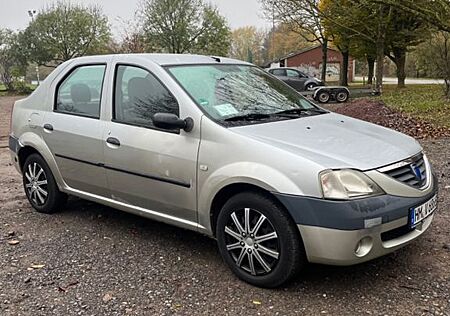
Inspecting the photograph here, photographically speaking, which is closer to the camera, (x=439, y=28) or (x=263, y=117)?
(x=263, y=117)

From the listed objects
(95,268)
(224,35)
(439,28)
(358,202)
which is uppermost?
(224,35)

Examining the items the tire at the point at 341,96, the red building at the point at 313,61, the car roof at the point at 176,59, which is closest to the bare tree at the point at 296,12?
the tire at the point at 341,96

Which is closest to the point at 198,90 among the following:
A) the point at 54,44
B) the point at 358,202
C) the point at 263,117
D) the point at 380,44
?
the point at 263,117

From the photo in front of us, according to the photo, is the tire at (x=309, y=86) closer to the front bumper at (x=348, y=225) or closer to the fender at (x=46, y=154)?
the fender at (x=46, y=154)

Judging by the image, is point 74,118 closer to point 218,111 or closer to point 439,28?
point 218,111

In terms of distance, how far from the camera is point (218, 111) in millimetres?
3783

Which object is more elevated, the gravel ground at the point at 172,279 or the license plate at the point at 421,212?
the license plate at the point at 421,212

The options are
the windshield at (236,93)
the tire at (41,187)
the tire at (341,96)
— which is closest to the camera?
the windshield at (236,93)

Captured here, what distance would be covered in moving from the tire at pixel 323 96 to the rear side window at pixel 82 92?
680 inches

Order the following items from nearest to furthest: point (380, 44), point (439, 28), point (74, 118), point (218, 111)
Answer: point (218, 111), point (74, 118), point (439, 28), point (380, 44)

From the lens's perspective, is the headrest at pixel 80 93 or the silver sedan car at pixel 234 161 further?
the headrest at pixel 80 93

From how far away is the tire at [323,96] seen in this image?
69.5ft

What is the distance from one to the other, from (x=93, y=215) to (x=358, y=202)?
315 cm

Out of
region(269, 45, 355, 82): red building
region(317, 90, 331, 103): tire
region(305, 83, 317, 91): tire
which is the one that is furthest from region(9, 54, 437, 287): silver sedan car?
region(269, 45, 355, 82): red building
